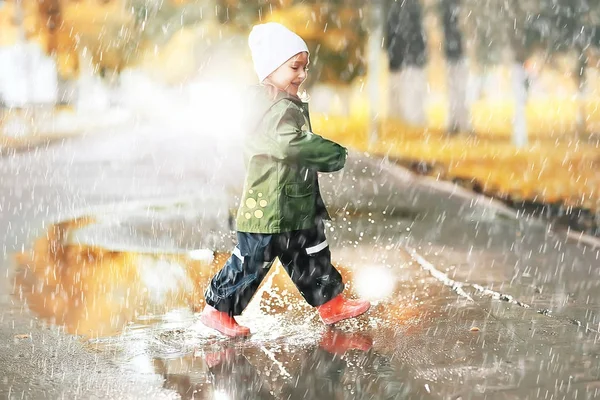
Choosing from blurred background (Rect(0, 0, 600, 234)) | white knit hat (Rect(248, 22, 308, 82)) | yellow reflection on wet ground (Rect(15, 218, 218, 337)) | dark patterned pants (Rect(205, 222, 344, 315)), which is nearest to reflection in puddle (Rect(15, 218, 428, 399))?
yellow reflection on wet ground (Rect(15, 218, 218, 337))

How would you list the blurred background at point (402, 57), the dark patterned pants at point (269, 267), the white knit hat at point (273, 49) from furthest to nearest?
1. the blurred background at point (402, 57)
2. the dark patterned pants at point (269, 267)
3. the white knit hat at point (273, 49)

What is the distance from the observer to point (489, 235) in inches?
406

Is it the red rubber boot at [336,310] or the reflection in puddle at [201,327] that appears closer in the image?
the reflection in puddle at [201,327]

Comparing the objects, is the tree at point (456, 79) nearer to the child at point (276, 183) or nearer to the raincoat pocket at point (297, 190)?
the child at point (276, 183)

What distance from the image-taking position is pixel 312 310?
6.88 meters

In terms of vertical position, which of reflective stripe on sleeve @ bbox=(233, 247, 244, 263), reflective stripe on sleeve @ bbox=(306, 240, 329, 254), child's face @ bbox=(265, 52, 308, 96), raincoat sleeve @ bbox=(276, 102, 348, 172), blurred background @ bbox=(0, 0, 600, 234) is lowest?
blurred background @ bbox=(0, 0, 600, 234)

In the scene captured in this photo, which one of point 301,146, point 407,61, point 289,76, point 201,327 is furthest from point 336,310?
point 407,61

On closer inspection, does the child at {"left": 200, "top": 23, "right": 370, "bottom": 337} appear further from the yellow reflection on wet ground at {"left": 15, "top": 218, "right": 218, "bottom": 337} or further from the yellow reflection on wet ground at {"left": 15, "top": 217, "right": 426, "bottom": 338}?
the yellow reflection on wet ground at {"left": 15, "top": 218, "right": 218, "bottom": 337}

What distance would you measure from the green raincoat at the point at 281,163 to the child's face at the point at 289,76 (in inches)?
3.0

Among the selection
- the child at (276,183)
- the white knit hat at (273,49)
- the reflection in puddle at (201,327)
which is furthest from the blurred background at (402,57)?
the white knit hat at (273,49)

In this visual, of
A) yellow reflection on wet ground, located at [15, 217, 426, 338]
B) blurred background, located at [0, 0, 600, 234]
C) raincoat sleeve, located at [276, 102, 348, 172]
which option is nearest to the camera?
raincoat sleeve, located at [276, 102, 348, 172]

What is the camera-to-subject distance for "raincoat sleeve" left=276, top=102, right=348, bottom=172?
18.4 feet

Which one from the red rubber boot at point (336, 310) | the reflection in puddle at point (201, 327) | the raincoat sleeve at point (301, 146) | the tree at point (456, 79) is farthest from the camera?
the tree at point (456, 79)

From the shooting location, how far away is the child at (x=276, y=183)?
564 centimetres
